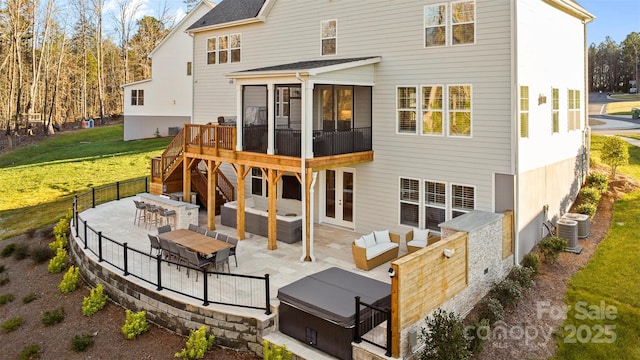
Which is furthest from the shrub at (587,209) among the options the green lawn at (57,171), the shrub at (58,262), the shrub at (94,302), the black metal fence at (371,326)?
the green lawn at (57,171)

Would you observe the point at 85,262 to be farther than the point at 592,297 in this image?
Yes

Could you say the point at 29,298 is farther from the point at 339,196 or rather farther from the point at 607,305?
the point at 607,305

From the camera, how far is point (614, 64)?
78.6 metres

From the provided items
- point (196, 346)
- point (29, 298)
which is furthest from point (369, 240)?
point (29, 298)

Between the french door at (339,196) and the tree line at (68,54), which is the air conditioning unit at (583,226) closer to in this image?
the french door at (339,196)

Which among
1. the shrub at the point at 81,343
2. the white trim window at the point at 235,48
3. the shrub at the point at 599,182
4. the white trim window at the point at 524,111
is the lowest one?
the shrub at the point at 81,343

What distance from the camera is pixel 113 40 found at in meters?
57.2

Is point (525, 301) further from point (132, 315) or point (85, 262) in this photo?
point (85, 262)

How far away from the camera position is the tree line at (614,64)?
7406 cm

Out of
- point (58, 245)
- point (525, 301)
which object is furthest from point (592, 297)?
point (58, 245)

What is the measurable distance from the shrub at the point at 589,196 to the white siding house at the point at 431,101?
44cm

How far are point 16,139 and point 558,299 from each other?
4640 centimetres

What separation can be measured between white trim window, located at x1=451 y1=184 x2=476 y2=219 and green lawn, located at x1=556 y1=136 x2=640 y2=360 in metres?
3.35

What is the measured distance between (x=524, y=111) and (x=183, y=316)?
10644 mm
